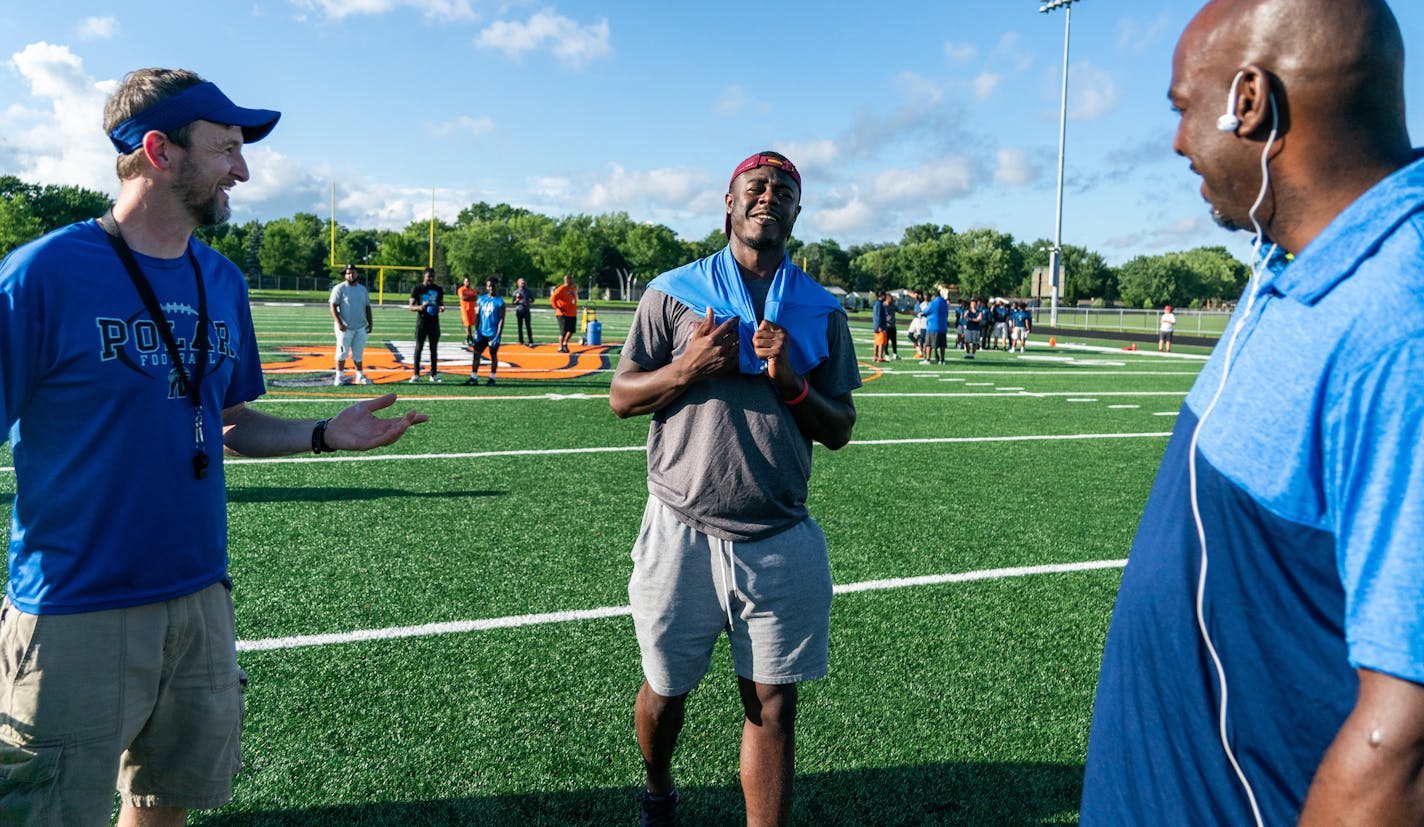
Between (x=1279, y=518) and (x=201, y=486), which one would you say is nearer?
(x=1279, y=518)

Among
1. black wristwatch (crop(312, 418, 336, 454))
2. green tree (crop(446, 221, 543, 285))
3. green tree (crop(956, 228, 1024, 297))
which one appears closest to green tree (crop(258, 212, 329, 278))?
green tree (crop(446, 221, 543, 285))

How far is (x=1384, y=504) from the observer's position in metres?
0.99

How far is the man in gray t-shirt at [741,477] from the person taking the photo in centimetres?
280

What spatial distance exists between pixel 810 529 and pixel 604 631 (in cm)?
208

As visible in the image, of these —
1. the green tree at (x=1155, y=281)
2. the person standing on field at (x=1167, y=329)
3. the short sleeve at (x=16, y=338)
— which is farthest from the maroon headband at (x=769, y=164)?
the green tree at (x=1155, y=281)

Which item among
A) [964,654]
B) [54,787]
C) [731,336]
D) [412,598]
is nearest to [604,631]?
[412,598]

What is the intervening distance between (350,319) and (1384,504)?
14728mm

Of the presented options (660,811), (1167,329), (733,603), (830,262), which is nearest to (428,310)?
(660,811)

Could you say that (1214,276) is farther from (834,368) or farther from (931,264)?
(834,368)

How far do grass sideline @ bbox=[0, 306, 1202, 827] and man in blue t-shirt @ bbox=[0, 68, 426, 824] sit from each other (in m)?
1.02

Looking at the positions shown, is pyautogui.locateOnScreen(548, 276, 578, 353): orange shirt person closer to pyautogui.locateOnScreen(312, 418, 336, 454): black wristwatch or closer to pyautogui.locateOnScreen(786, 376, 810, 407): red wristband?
pyautogui.locateOnScreen(312, 418, 336, 454): black wristwatch

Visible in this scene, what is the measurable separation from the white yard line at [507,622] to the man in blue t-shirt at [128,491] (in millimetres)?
2137

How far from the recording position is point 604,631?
469 centimetres

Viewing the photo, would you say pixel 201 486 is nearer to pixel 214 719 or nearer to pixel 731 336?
pixel 214 719
